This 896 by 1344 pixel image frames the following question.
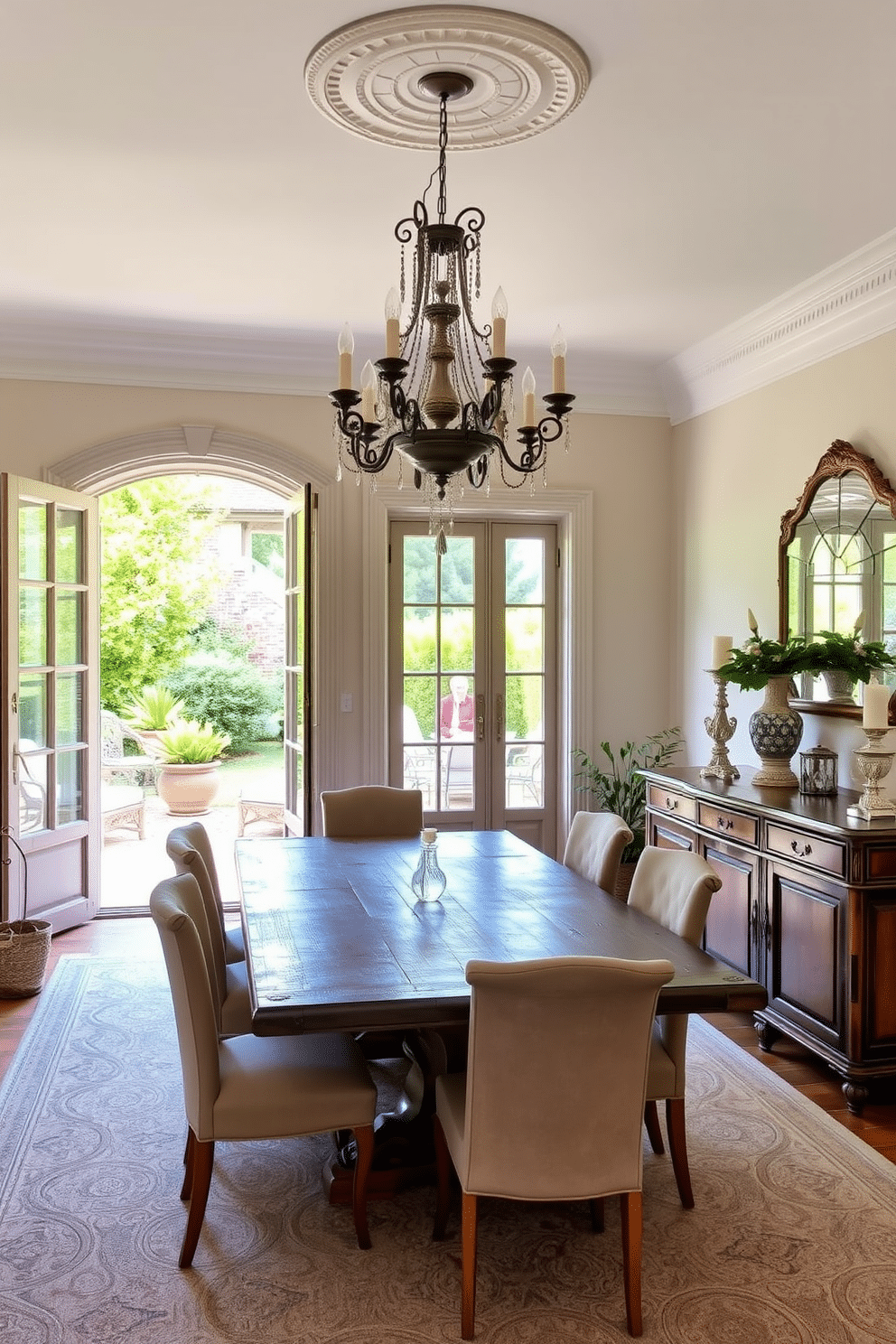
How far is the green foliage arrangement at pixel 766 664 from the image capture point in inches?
167

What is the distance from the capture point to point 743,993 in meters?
2.40

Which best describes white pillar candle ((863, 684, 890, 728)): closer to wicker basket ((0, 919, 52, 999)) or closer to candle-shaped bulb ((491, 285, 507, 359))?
candle-shaped bulb ((491, 285, 507, 359))

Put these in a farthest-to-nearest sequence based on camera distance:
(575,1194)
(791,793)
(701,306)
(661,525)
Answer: (661,525) → (701,306) → (791,793) → (575,1194)

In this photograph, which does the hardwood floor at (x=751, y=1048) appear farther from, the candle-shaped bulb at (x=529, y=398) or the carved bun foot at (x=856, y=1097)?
the candle-shaped bulb at (x=529, y=398)

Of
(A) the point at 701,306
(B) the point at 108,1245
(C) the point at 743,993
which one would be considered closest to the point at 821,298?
(A) the point at 701,306

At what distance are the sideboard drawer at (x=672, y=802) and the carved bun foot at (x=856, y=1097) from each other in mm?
1288

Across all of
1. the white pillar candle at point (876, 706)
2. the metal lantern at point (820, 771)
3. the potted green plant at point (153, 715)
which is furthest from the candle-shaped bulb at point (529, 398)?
the potted green plant at point (153, 715)

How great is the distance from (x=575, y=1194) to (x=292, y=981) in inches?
29.4

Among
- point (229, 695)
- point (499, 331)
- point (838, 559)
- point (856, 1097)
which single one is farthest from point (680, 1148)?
point (229, 695)

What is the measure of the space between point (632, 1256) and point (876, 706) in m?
2.06

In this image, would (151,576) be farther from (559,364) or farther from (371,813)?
(559,364)

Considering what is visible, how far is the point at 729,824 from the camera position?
4.21m

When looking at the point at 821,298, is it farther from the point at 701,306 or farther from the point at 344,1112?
the point at 344,1112

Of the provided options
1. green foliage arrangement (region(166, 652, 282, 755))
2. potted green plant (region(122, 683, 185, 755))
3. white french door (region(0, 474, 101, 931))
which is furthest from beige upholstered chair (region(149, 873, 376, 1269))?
green foliage arrangement (region(166, 652, 282, 755))
